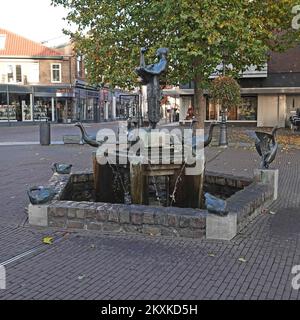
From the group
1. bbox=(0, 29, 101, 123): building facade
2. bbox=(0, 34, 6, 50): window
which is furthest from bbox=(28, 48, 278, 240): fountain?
bbox=(0, 34, 6, 50): window

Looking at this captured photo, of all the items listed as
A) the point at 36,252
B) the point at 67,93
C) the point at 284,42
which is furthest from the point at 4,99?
the point at 36,252

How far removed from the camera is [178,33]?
17.3 m

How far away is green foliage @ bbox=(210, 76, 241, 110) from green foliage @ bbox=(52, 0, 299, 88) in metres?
0.80

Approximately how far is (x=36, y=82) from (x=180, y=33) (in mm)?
30813

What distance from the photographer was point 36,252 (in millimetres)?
5422

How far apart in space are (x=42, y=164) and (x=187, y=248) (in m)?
8.75

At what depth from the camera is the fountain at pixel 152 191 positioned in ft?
19.8

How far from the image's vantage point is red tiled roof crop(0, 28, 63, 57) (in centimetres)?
4509

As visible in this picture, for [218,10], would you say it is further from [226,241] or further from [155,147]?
[226,241]
